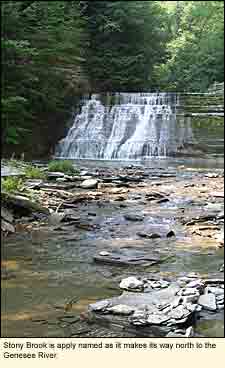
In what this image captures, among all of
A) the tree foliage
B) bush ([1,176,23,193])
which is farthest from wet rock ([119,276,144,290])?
bush ([1,176,23,193])

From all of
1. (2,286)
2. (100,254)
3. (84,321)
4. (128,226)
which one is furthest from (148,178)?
(84,321)

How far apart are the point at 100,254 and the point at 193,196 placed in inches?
99.7

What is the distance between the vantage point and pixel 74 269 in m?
2.45

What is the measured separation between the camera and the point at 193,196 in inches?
200

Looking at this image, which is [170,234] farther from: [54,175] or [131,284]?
[54,175]

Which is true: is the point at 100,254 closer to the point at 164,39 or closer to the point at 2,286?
the point at 2,286

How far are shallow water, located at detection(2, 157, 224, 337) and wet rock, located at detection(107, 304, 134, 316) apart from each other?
0.10 m

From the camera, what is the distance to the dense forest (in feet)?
3.93

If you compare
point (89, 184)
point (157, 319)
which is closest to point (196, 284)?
point (157, 319)

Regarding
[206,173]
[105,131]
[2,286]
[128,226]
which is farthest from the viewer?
[105,131]

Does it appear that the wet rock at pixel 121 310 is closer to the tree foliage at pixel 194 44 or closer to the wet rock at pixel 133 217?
the tree foliage at pixel 194 44

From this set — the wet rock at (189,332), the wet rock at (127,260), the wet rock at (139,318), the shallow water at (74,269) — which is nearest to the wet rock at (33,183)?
the shallow water at (74,269)

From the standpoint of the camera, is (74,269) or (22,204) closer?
(74,269)

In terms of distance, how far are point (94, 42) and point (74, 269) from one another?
1116mm
